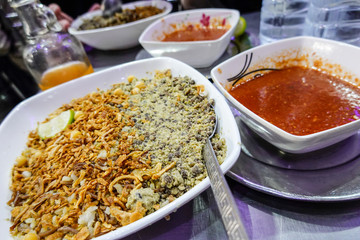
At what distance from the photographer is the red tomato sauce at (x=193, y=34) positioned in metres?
1.86

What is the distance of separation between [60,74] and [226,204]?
1493 mm

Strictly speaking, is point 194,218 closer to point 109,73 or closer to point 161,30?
point 109,73

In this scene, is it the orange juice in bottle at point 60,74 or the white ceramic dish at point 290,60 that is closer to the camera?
the white ceramic dish at point 290,60

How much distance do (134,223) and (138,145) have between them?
0.33 m

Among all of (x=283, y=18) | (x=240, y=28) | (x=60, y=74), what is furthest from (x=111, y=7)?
(x=283, y=18)

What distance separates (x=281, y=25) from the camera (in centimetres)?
177

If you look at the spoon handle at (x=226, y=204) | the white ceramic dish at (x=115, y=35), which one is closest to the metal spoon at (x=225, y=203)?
the spoon handle at (x=226, y=204)

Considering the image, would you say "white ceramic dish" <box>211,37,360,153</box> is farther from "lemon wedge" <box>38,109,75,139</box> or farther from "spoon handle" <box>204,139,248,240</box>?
"lemon wedge" <box>38,109,75,139</box>

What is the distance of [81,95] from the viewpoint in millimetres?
1440

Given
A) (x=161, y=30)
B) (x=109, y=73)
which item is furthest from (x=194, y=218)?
(x=161, y=30)

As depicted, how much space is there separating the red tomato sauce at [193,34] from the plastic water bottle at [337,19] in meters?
0.63

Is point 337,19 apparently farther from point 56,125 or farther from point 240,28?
point 56,125

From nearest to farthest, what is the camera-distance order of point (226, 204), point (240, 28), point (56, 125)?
point (226, 204) → point (56, 125) → point (240, 28)

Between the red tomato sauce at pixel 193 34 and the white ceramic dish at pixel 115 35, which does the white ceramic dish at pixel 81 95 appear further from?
the white ceramic dish at pixel 115 35
